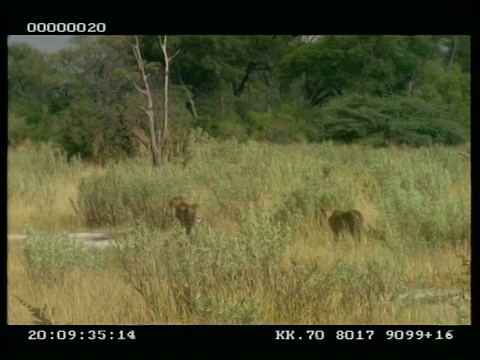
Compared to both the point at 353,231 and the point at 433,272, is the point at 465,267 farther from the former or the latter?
the point at 353,231

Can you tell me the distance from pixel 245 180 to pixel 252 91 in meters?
0.33

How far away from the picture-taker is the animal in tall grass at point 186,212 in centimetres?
365

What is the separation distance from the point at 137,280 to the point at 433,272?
97cm

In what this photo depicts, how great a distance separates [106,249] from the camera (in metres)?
3.65

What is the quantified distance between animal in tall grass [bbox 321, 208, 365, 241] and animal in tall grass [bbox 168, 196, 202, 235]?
0.49 meters

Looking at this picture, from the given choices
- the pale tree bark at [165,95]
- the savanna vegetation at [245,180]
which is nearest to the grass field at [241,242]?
the savanna vegetation at [245,180]

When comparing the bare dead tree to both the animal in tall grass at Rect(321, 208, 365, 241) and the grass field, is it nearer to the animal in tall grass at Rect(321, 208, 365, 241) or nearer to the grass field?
the grass field

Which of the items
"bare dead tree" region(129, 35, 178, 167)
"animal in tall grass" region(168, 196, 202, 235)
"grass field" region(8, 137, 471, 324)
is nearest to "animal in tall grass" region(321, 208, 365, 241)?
"grass field" region(8, 137, 471, 324)

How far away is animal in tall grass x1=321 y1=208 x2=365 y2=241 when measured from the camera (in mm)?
3779
